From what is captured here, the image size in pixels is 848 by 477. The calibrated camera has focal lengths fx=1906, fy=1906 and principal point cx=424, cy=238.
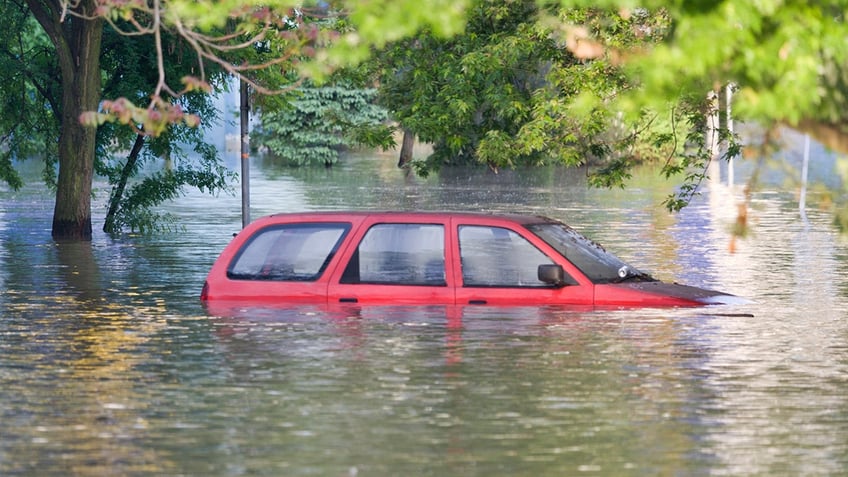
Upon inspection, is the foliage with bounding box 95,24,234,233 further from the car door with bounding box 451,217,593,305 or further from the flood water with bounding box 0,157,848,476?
the car door with bounding box 451,217,593,305

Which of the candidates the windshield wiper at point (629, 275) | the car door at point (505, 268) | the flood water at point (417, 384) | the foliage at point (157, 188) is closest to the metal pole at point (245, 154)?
the foliage at point (157, 188)

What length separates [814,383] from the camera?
1451 centimetres

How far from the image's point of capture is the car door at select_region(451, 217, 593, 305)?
56.0 ft

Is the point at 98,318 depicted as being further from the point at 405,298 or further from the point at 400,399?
the point at 400,399

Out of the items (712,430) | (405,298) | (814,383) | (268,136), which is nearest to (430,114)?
(405,298)

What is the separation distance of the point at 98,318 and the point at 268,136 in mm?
89182

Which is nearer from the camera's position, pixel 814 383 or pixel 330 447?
pixel 330 447

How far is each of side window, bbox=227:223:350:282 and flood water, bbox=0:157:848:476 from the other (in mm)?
395

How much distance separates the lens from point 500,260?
57.3 feet

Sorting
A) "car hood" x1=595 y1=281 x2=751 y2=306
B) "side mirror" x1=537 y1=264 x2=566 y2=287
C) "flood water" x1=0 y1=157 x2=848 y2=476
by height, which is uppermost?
"side mirror" x1=537 y1=264 x2=566 y2=287

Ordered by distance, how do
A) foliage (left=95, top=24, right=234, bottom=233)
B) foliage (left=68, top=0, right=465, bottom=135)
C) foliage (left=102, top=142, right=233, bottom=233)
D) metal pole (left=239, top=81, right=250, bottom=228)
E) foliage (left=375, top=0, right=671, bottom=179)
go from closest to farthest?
1. foliage (left=68, top=0, right=465, bottom=135)
2. foliage (left=375, top=0, right=671, bottom=179)
3. metal pole (left=239, top=81, right=250, bottom=228)
4. foliage (left=95, top=24, right=234, bottom=233)
5. foliage (left=102, top=142, right=233, bottom=233)

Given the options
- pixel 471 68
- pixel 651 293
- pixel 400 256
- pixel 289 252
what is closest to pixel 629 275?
pixel 651 293

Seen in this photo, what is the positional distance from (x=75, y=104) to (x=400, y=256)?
699 inches

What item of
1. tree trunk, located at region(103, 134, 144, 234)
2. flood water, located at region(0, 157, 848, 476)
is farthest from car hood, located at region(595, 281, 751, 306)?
tree trunk, located at region(103, 134, 144, 234)
